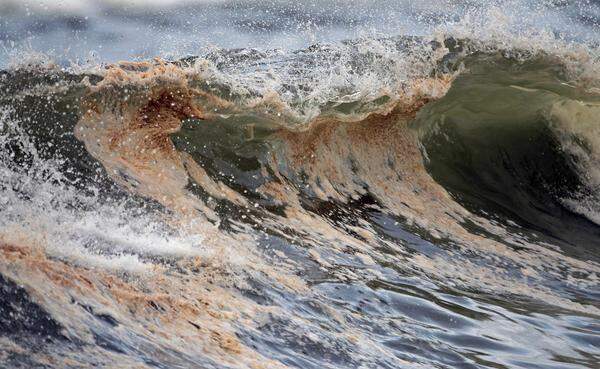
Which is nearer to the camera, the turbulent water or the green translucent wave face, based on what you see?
the turbulent water

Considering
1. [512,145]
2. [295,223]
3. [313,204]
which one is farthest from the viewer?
[512,145]

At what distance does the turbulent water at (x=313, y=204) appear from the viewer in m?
3.42

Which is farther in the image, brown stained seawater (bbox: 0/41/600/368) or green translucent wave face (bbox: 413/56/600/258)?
green translucent wave face (bbox: 413/56/600/258)

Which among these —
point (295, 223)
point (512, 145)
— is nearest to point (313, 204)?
point (295, 223)

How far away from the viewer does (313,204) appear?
19.7ft

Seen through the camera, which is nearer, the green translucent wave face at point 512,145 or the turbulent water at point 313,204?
the turbulent water at point 313,204

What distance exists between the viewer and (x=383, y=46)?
6848 mm

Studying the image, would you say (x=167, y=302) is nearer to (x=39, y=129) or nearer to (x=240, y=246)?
(x=240, y=246)

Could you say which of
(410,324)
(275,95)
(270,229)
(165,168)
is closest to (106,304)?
(410,324)

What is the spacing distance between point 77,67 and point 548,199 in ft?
14.1

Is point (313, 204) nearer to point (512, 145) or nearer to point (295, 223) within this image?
point (295, 223)

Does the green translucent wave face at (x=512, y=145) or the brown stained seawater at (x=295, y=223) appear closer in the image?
the brown stained seawater at (x=295, y=223)

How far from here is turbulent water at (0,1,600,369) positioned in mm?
3418

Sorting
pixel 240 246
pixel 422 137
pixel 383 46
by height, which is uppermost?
pixel 383 46
